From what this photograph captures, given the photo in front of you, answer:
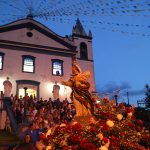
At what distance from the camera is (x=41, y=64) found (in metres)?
28.5

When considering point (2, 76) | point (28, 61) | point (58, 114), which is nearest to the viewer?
point (58, 114)

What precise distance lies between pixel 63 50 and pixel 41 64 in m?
3.02

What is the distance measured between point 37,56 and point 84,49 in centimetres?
583

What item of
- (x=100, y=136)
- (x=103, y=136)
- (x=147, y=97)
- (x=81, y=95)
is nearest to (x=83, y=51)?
(x=147, y=97)

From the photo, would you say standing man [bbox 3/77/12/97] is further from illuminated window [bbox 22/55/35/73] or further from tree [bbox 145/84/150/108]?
tree [bbox 145/84/150/108]

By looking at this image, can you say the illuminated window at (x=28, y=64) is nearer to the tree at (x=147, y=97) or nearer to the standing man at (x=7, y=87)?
the standing man at (x=7, y=87)

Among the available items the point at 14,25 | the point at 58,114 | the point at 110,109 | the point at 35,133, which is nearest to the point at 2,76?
the point at 14,25

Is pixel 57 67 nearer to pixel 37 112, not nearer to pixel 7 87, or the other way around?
pixel 7 87

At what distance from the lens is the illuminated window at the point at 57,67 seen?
29.0 m

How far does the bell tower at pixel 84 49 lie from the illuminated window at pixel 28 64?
511 cm

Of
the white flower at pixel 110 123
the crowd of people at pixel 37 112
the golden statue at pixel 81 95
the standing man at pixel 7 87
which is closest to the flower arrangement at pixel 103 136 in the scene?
the white flower at pixel 110 123

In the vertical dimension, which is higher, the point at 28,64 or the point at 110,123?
the point at 28,64

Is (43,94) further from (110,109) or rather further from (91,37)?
(110,109)

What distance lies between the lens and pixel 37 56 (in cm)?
2856
